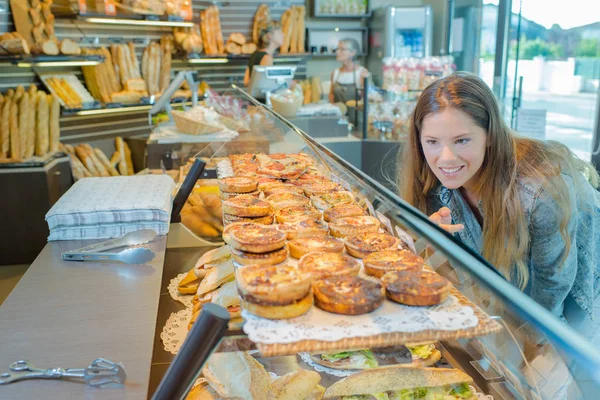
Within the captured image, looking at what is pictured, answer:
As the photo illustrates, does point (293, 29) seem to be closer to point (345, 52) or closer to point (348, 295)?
point (345, 52)

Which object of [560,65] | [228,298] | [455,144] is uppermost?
[560,65]

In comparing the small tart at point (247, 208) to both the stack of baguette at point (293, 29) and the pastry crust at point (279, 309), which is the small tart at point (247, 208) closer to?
the pastry crust at point (279, 309)

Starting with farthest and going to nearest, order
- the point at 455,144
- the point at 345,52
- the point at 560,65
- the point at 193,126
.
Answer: the point at 345,52
the point at 560,65
the point at 193,126
the point at 455,144

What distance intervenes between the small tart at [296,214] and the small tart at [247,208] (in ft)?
0.12

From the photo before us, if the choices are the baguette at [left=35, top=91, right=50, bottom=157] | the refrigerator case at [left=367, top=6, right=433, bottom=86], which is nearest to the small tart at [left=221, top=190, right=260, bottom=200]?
the baguette at [left=35, top=91, right=50, bottom=157]

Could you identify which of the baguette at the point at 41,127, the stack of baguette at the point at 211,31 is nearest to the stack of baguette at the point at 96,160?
the baguette at the point at 41,127

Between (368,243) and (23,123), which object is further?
(23,123)

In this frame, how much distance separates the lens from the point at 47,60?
4914mm

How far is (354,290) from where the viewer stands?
93 cm

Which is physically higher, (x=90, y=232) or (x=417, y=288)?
(x=417, y=288)

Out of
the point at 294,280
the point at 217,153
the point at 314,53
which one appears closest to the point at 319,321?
the point at 294,280

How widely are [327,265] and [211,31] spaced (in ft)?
24.0

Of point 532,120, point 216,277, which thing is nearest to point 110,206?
point 216,277

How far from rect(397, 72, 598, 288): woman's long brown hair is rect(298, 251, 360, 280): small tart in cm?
81
